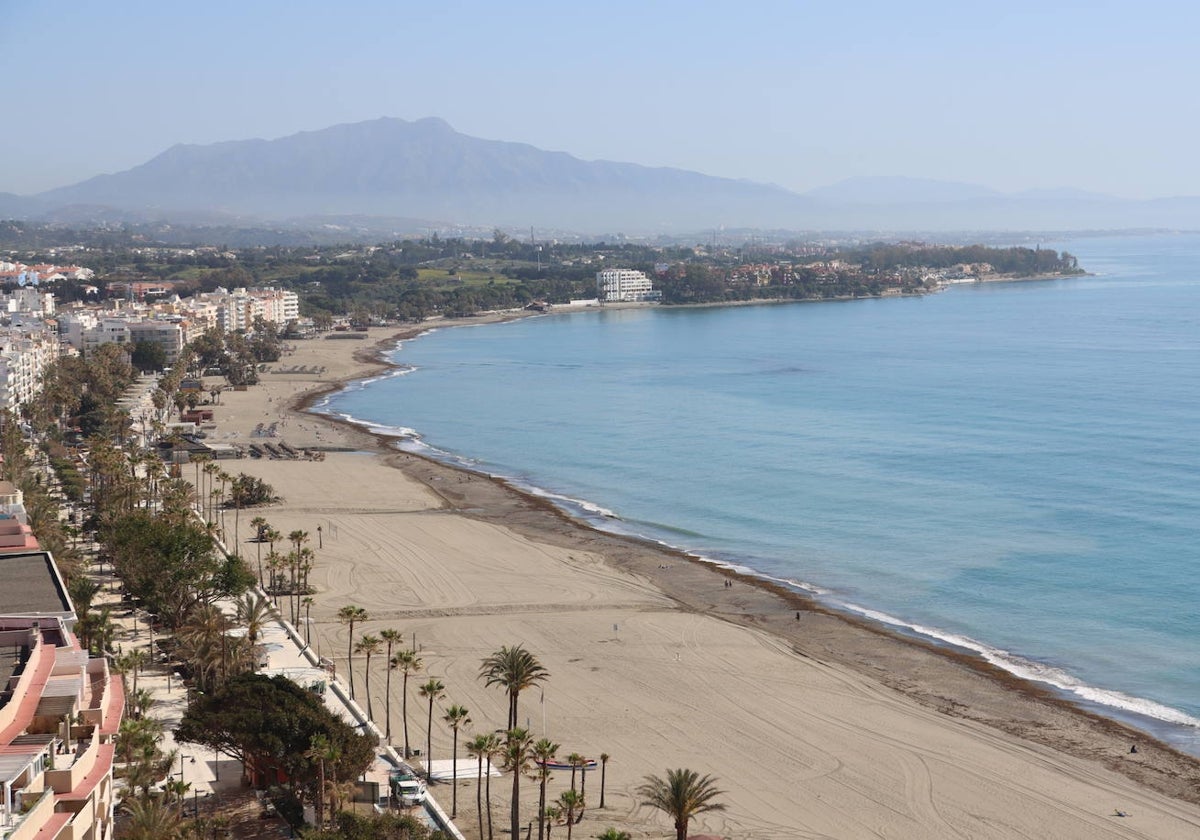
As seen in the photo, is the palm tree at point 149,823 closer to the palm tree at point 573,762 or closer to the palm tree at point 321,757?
the palm tree at point 321,757

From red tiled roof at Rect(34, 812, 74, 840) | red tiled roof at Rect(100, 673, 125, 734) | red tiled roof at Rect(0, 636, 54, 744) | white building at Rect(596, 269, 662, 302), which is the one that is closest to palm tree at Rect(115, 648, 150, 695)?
red tiled roof at Rect(100, 673, 125, 734)

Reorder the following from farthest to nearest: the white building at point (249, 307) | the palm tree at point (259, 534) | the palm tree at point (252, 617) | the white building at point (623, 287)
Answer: the white building at point (623, 287) → the white building at point (249, 307) → the palm tree at point (259, 534) → the palm tree at point (252, 617)

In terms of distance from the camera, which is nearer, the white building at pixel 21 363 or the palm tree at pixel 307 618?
the palm tree at pixel 307 618

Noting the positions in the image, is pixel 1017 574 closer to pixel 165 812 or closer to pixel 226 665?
pixel 226 665

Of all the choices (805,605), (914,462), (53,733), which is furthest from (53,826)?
(914,462)

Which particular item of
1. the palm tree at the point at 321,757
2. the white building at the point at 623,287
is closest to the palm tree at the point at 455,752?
the palm tree at the point at 321,757

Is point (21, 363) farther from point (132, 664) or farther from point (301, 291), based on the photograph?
point (301, 291)

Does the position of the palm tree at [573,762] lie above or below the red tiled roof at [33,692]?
below
